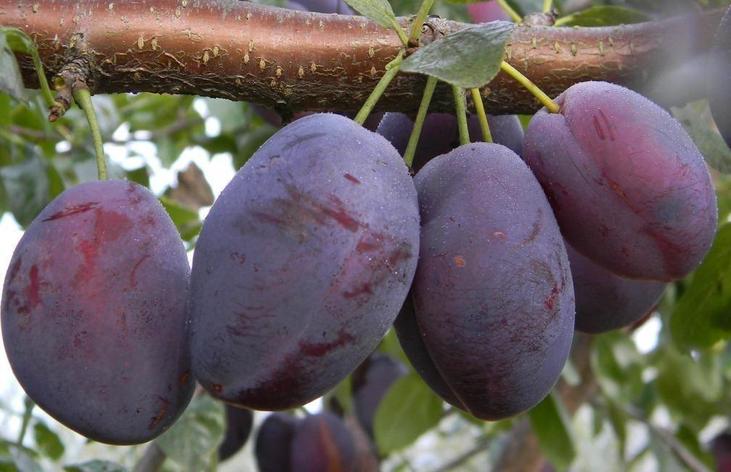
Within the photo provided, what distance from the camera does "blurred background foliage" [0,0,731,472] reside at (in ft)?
3.60

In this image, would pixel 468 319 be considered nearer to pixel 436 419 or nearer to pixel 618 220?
pixel 618 220

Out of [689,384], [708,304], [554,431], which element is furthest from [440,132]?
[689,384]

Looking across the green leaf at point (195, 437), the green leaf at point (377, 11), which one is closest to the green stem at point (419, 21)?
the green leaf at point (377, 11)

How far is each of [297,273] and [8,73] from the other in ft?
0.88

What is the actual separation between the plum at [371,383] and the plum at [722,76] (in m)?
1.10

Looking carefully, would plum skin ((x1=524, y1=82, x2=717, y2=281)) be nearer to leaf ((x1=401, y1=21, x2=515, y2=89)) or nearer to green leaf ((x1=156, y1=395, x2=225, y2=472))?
leaf ((x1=401, y1=21, x2=515, y2=89))

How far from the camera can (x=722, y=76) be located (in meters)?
0.78

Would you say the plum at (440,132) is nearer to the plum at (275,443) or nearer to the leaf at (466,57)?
the leaf at (466,57)

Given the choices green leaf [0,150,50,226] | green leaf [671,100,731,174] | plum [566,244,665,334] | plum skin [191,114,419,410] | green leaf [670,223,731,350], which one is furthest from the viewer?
green leaf [0,150,50,226]

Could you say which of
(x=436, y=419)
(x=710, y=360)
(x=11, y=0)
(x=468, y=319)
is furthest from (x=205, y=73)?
(x=710, y=360)

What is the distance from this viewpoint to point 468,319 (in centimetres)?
63

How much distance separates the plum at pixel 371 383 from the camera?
5.94 feet

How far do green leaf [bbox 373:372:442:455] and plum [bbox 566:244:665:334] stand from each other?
27.5 inches

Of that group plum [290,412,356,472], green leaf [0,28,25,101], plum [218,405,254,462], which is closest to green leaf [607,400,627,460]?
plum [290,412,356,472]
